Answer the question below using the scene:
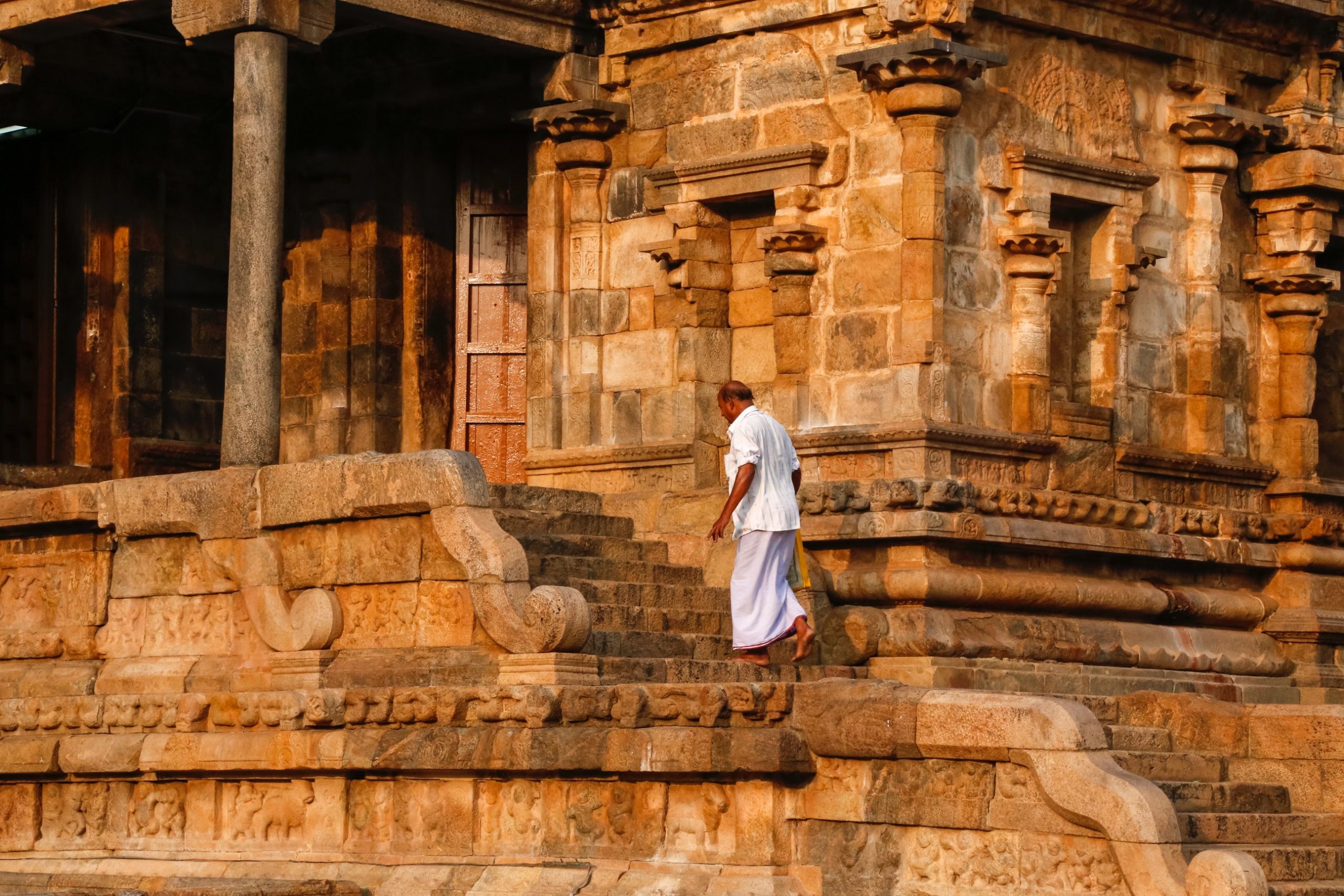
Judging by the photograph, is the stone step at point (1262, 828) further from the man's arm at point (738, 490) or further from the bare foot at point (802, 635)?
the man's arm at point (738, 490)

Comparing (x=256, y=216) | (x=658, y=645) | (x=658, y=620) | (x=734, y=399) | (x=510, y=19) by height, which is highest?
(x=510, y=19)

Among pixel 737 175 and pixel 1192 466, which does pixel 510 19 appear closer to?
pixel 737 175

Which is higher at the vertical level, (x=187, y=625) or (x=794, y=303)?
(x=794, y=303)

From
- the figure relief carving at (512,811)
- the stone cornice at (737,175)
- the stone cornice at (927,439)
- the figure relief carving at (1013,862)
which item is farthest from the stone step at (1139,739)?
the stone cornice at (737,175)

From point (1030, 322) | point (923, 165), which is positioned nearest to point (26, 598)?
point (923, 165)

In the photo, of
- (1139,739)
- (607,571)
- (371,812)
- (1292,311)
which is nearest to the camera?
(1139,739)

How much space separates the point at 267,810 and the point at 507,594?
1.76 meters

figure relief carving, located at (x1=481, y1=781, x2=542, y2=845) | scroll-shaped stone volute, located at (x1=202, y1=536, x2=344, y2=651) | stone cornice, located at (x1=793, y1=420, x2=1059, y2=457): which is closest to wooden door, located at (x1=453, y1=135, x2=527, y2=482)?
stone cornice, located at (x1=793, y1=420, x2=1059, y2=457)

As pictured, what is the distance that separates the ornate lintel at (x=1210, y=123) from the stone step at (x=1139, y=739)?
5.59 m

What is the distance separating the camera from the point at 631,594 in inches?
623

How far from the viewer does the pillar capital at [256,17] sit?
1681 centimetres

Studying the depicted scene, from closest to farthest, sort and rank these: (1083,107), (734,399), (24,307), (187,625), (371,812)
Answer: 1. (371,812)
2. (734,399)
3. (187,625)
4. (1083,107)
5. (24,307)

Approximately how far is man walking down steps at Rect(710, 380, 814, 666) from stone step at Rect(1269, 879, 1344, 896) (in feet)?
9.89

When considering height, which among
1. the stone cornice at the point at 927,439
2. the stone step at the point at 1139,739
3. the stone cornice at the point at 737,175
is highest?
the stone cornice at the point at 737,175
